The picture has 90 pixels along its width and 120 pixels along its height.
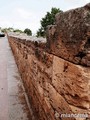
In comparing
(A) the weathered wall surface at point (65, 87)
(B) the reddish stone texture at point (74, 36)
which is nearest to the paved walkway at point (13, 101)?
(A) the weathered wall surface at point (65, 87)

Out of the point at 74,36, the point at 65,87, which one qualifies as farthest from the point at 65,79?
the point at 74,36

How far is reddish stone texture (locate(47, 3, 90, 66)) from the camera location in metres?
1.51

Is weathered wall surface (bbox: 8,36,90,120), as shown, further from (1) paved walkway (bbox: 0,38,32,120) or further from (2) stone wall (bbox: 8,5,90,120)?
(1) paved walkway (bbox: 0,38,32,120)

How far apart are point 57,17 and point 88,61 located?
2.23 feet

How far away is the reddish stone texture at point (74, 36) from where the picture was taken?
151 centimetres

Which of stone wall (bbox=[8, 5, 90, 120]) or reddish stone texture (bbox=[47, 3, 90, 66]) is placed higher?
reddish stone texture (bbox=[47, 3, 90, 66])

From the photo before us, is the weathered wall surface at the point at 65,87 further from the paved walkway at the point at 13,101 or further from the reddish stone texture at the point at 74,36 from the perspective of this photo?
the paved walkway at the point at 13,101

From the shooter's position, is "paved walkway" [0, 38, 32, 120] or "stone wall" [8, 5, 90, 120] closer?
"stone wall" [8, 5, 90, 120]

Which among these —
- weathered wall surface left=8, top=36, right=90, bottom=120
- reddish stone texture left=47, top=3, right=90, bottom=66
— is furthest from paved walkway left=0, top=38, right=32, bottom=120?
reddish stone texture left=47, top=3, right=90, bottom=66

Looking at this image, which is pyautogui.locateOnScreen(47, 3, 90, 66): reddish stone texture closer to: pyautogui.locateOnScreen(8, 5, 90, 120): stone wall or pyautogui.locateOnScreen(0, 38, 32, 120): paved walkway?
pyautogui.locateOnScreen(8, 5, 90, 120): stone wall

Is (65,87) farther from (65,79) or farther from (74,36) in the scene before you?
(74,36)

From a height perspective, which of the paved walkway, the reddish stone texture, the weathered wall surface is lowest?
the paved walkway

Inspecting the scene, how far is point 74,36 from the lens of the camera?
5.20 ft

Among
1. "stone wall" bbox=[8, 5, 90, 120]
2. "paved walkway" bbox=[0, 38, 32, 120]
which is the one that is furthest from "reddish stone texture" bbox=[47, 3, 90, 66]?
"paved walkway" bbox=[0, 38, 32, 120]
